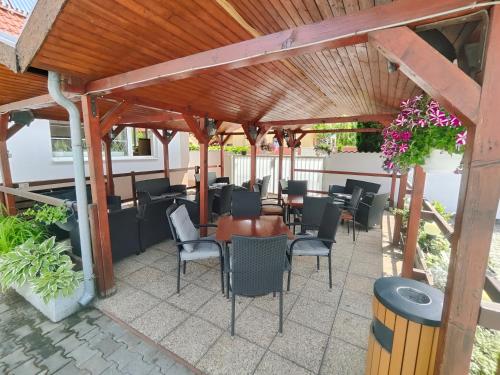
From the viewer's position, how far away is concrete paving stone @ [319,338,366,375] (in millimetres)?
1851

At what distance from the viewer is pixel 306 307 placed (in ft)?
8.46

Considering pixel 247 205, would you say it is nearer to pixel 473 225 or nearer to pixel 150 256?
pixel 150 256

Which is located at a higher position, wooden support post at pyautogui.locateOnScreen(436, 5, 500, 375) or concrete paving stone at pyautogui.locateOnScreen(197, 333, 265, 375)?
wooden support post at pyautogui.locateOnScreen(436, 5, 500, 375)

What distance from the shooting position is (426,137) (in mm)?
1467

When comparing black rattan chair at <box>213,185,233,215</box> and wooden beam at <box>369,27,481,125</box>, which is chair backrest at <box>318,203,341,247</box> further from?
black rattan chair at <box>213,185,233,215</box>

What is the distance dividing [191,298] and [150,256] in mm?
1408

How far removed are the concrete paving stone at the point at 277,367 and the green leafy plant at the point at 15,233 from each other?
3260 mm

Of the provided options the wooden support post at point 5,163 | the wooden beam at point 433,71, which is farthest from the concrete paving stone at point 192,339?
the wooden support post at point 5,163

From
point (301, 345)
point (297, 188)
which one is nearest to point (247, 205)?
point (301, 345)

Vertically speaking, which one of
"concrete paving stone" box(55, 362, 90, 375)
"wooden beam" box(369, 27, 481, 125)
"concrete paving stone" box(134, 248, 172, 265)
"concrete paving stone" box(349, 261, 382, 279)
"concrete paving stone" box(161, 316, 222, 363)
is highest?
"wooden beam" box(369, 27, 481, 125)

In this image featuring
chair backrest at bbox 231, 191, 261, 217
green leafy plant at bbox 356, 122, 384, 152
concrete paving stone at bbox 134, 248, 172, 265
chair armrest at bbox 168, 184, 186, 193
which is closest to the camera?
concrete paving stone at bbox 134, 248, 172, 265

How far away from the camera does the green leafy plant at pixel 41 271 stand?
2.41 metres

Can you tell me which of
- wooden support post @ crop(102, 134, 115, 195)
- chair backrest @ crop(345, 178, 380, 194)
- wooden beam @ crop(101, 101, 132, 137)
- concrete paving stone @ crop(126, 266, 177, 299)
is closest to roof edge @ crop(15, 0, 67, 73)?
wooden beam @ crop(101, 101, 132, 137)

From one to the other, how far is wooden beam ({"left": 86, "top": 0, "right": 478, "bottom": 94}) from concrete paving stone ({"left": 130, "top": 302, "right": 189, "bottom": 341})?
226 centimetres
